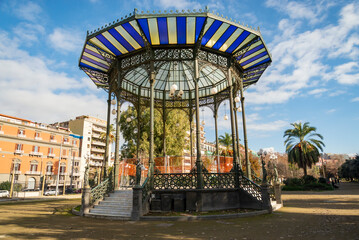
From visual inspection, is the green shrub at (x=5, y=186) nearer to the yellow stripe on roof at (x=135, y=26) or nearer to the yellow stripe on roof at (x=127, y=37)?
the yellow stripe on roof at (x=127, y=37)

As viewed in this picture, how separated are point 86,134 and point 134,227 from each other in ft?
203

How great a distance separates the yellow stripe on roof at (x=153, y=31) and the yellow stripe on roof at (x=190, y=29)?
174 centimetres

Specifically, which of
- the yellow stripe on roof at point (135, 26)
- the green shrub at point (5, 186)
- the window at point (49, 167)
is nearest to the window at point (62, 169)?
the window at point (49, 167)

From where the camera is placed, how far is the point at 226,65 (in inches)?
587

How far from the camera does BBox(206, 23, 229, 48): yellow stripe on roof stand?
478 inches

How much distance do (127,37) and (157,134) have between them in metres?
18.1

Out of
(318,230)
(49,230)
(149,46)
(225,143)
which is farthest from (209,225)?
(225,143)

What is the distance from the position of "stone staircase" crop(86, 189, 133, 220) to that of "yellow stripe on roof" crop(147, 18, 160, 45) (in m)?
9.19

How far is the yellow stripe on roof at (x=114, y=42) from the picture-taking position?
41.8ft

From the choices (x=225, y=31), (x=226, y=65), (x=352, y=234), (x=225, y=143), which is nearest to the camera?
(x=352, y=234)

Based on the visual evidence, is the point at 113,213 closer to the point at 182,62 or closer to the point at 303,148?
the point at 182,62

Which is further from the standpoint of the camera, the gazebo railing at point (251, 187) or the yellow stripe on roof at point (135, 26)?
the gazebo railing at point (251, 187)

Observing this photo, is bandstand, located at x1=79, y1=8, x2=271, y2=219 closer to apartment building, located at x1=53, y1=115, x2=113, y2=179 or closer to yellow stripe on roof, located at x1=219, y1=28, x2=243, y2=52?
yellow stripe on roof, located at x1=219, y1=28, x2=243, y2=52

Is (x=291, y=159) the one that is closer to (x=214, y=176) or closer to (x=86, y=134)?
(x=214, y=176)
